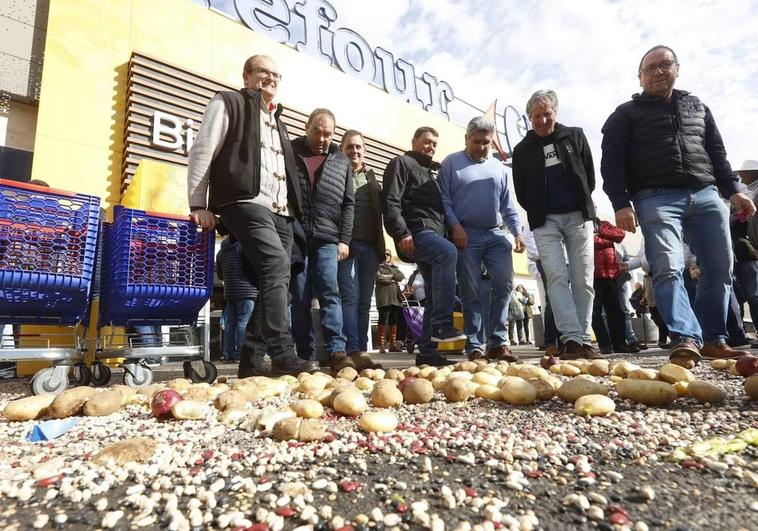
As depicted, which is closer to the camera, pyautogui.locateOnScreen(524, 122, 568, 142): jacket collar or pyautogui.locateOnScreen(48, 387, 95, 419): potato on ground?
pyautogui.locateOnScreen(48, 387, 95, 419): potato on ground

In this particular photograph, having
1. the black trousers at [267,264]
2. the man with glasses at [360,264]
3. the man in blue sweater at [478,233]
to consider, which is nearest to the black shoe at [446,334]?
the man in blue sweater at [478,233]

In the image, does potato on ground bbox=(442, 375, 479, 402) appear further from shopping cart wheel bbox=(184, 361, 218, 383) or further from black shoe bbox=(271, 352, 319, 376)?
shopping cart wheel bbox=(184, 361, 218, 383)

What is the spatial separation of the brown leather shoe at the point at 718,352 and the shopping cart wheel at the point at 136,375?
11.1 ft

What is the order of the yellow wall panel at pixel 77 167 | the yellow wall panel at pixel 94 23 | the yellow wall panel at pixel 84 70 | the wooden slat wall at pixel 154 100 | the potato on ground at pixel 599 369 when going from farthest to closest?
the wooden slat wall at pixel 154 100
the yellow wall panel at pixel 94 23
the yellow wall panel at pixel 84 70
the yellow wall panel at pixel 77 167
the potato on ground at pixel 599 369

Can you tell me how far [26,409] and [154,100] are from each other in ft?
22.7

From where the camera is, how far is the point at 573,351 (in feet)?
9.81

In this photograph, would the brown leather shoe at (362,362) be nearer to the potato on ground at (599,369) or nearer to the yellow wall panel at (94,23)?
the potato on ground at (599,369)

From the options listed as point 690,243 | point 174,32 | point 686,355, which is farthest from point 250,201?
point 174,32

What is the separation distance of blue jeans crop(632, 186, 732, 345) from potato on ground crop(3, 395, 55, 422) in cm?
292

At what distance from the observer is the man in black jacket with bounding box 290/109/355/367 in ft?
9.85

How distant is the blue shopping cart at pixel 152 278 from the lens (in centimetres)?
269

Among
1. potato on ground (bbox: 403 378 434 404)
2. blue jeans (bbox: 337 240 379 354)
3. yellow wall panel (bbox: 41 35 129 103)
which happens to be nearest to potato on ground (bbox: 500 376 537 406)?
potato on ground (bbox: 403 378 434 404)

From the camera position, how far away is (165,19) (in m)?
7.79

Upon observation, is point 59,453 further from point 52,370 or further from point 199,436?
point 52,370
